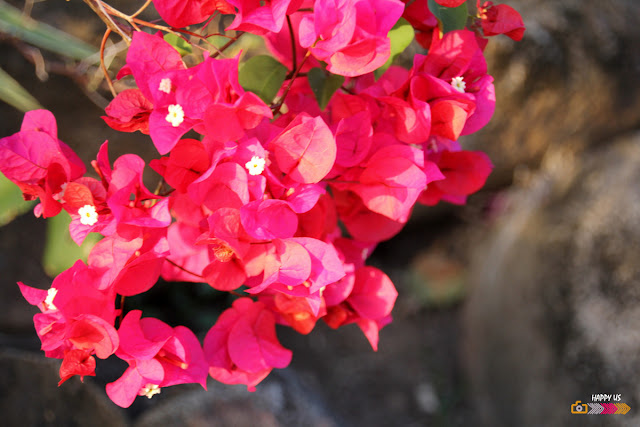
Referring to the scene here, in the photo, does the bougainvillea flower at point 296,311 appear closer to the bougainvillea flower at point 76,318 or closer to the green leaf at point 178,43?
the bougainvillea flower at point 76,318

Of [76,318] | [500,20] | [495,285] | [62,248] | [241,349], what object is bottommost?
[495,285]

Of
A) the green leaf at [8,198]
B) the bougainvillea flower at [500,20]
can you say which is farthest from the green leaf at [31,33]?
the bougainvillea flower at [500,20]

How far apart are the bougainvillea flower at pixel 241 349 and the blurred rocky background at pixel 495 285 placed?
0.56 metres

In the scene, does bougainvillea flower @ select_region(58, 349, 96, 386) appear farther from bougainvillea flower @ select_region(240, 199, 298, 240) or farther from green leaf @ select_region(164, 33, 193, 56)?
green leaf @ select_region(164, 33, 193, 56)

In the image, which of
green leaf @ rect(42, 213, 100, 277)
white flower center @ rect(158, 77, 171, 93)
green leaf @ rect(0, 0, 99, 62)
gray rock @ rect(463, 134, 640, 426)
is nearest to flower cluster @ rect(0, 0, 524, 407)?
white flower center @ rect(158, 77, 171, 93)

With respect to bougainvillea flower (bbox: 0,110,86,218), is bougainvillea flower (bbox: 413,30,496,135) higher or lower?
higher

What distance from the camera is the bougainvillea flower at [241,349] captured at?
53 cm

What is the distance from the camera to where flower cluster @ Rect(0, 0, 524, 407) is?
1.42 feet

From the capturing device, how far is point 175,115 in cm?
44

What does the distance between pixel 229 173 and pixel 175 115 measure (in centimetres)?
7

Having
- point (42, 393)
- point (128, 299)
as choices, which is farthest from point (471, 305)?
point (42, 393)

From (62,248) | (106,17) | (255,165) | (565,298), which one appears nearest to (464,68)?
(255,165)

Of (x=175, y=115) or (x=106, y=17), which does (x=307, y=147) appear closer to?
(x=175, y=115)

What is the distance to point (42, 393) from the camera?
36.7 inches
